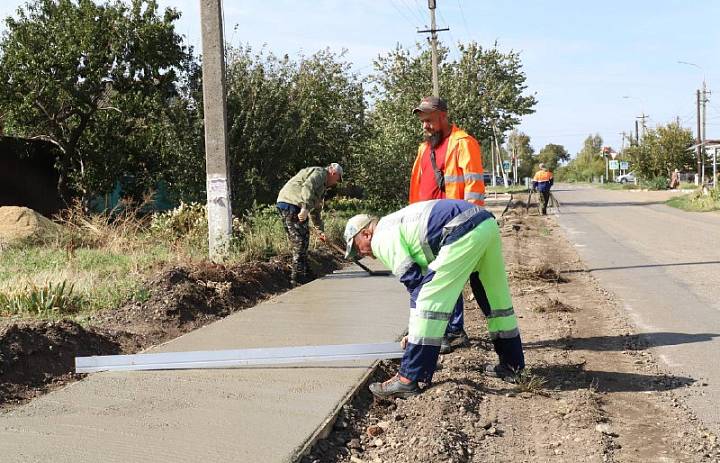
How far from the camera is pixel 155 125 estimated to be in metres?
16.7

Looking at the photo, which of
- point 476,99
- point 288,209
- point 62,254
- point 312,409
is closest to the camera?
point 312,409

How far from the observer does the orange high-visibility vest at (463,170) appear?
5898mm

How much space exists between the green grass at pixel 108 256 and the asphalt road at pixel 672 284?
4.91 metres

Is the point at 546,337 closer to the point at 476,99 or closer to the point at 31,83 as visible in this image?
the point at 31,83

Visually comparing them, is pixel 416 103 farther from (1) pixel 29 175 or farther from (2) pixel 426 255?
(2) pixel 426 255

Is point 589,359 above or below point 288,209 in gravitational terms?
below

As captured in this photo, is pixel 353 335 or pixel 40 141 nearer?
pixel 353 335

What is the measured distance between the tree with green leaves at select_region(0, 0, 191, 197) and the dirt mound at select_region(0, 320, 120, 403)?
10.7m

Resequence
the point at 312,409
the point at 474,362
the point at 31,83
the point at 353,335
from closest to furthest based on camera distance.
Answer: the point at 312,409
the point at 474,362
the point at 353,335
the point at 31,83

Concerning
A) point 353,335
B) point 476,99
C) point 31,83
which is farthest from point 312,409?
point 476,99

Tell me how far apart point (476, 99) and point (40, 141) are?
63.6 feet

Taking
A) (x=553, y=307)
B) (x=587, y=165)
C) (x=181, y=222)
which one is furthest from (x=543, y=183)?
(x=587, y=165)

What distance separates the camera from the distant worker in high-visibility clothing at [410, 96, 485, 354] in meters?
5.93

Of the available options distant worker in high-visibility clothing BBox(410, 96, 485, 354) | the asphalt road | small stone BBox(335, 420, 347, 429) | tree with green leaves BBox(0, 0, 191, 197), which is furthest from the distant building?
small stone BBox(335, 420, 347, 429)
